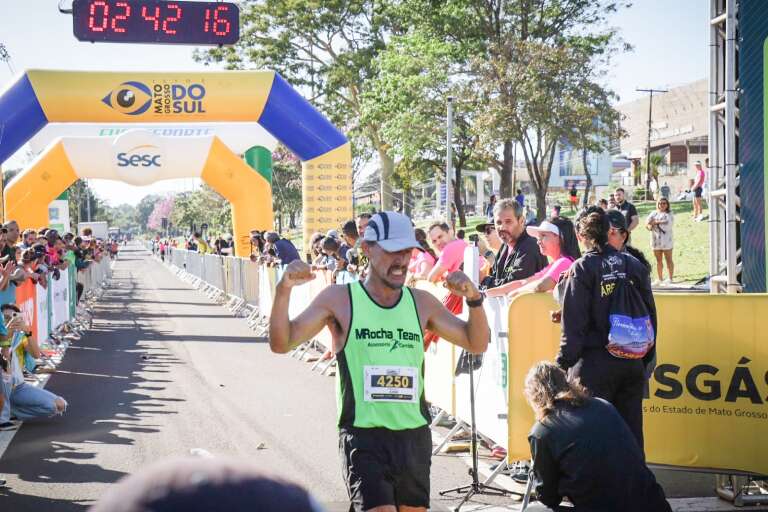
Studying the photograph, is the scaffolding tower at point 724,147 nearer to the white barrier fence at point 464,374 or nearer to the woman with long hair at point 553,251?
the woman with long hair at point 553,251

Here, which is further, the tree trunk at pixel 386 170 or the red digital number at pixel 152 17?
the tree trunk at pixel 386 170

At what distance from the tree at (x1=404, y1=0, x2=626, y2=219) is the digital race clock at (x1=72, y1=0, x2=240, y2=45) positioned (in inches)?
517

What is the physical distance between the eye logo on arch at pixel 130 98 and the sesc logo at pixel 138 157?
1.74 meters

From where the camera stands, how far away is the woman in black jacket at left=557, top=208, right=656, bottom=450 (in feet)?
18.7

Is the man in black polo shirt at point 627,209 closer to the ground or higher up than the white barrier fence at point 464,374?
higher up

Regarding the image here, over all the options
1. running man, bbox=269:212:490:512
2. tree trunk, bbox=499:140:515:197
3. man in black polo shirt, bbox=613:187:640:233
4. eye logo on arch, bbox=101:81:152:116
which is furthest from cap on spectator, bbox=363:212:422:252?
tree trunk, bbox=499:140:515:197

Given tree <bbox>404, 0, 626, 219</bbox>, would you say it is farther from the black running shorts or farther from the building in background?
the building in background

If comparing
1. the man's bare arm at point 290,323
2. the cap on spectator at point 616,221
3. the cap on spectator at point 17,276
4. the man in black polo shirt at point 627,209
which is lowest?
the cap on spectator at point 17,276

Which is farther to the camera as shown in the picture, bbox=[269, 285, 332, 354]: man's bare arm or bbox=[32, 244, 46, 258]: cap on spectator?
bbox=[32, 244, 46, 258]: cap on spectator

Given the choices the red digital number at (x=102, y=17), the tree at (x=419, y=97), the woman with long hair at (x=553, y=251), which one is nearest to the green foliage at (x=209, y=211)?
the tree at (x=419, y=97)

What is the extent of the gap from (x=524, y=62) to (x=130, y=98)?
568 inches

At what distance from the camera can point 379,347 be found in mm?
3986

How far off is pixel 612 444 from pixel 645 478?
0.22 metres

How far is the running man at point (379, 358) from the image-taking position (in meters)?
3.88
